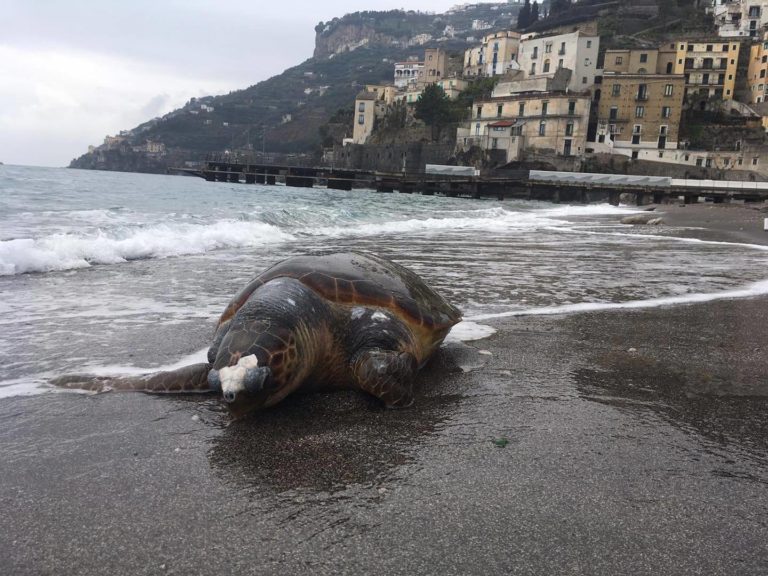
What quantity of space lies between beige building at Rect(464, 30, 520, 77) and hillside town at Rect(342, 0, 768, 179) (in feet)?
38.0

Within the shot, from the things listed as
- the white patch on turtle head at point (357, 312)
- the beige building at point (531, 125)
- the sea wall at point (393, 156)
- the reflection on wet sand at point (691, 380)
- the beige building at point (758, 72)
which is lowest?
the reflection on wet sand at point (691, 380)

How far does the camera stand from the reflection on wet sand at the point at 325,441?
265 centimetres

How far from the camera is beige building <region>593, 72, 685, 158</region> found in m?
63.0

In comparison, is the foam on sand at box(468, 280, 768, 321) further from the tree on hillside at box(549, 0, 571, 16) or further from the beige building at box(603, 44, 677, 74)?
the tree on hillside at box(549, 0, 571, 16)

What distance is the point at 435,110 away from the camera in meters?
80.8

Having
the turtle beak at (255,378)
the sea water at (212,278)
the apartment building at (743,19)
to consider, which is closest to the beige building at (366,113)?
the apartment building at (743,19)

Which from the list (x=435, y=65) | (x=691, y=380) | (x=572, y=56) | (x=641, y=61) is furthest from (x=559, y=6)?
(x=691, y=380)

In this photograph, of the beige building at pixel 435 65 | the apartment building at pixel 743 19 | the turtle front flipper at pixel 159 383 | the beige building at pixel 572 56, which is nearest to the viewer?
the turtle front flipper at pixel 159 383

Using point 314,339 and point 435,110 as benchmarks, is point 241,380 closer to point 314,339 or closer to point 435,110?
point 314,339

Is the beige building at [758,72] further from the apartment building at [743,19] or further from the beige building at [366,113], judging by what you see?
the beige building at [366,113]

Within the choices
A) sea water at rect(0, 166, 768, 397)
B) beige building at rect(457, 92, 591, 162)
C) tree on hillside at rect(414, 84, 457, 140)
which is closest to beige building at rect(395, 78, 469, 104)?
tree on hillside at rect(414, 84, 457, 140)

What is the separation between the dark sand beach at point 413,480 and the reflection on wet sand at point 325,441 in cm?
1

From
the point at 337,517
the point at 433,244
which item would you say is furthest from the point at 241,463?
the point at 433,244

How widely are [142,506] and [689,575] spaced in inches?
83.1
